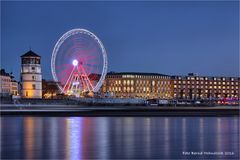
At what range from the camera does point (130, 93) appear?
175 metres

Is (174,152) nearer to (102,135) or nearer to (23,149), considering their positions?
(23,149)

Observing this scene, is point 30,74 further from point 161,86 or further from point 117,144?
point 161,86

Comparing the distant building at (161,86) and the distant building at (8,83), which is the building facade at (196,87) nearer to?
the distant building at (161,86)

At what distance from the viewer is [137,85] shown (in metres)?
178

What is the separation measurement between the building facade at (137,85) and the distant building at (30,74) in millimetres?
72461

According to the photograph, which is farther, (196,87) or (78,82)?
(196,87)

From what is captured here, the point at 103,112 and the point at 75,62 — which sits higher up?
the point at 75,62

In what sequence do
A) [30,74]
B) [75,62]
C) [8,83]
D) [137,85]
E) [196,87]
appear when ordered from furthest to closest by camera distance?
[196,87], [137,85], [8,83], [30,74], [75,62]

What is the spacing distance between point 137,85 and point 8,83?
50.3 m

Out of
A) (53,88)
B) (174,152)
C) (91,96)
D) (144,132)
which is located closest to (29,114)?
(144,132)

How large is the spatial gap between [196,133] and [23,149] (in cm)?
1287

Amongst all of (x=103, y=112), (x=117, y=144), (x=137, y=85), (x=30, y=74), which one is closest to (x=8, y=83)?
(x=30, y=74)

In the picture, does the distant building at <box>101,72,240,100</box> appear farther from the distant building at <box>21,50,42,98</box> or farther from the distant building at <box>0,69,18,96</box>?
the distant building at <box>21,50,42,98</box>

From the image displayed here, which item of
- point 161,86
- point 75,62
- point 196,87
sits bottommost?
point 196,87
